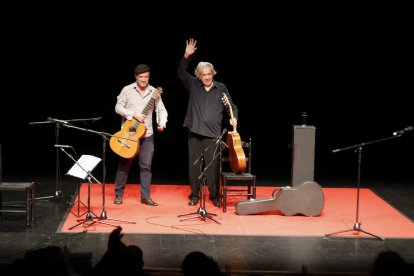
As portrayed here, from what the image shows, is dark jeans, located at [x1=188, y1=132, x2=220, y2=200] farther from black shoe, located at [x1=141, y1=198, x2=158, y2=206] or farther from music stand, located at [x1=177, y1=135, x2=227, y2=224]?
black shoe, located at [x1=141, y1=198, x2=158, y2=206]

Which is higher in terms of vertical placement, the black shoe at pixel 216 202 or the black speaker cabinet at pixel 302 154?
the black speaker cabinet at pixel 302 154

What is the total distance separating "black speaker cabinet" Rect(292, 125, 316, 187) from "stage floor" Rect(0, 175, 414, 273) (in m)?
0.98

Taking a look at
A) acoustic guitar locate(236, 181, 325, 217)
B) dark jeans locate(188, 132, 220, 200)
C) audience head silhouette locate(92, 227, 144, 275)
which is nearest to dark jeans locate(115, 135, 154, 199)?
dark jeans locate(188, 132, 220, 200)

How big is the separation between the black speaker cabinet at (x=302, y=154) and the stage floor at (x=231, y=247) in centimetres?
98

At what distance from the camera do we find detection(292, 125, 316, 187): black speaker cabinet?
22.0ft

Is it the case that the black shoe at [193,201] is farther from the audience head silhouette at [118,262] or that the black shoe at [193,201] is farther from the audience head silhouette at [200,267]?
the audience head silhouette at [200,267]

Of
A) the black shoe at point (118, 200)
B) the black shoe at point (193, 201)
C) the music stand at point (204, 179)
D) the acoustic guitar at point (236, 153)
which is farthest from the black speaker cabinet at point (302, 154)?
the black shoe at point (118, 200)

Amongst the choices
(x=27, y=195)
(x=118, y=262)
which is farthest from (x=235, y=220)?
(x=118, y=262)

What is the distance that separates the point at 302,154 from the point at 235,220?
99 cm

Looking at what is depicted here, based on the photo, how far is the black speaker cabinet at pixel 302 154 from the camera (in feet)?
22.0

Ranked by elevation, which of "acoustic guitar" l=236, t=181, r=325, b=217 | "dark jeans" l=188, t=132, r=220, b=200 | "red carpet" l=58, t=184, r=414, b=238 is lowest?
"red carpet" l=58, t=184, r=414, b=238

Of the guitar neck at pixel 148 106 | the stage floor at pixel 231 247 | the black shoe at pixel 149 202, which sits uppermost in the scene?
the guitar neck at pixel 148 106

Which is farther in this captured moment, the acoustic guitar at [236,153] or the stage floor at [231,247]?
the acoustic guitar at [236,153]

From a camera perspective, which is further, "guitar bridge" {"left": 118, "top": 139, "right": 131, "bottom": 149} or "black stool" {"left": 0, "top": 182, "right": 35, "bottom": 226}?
"guitar bridge" {"left": 118, "top": 139, "right": 131, "bottom": 149}
